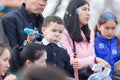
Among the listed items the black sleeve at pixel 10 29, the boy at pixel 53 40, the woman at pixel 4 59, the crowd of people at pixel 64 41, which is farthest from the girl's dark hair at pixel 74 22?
the woman at pixel 4 59

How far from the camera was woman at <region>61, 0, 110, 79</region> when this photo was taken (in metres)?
4.25

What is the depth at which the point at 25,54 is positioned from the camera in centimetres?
343

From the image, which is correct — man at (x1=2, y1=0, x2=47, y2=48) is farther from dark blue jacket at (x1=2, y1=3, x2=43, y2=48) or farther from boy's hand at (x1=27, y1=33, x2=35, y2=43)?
boy's hand at (x1=27, y1=33, x2=35, y2=43)

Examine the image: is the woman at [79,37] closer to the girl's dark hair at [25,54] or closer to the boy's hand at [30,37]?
the boy's hand at [30,37]

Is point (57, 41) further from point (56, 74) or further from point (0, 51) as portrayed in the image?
point (56, 74)

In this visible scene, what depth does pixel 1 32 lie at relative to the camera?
12.9 ft

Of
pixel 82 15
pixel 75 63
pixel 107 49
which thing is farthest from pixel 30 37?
pixel 107 49

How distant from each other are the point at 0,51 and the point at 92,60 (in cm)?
129

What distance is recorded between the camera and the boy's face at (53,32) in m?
3.89

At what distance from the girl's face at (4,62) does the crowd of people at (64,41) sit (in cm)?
7

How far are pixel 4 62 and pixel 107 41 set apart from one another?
63.7 inches

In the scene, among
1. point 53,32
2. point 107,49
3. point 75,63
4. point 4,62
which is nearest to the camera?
point 4,62

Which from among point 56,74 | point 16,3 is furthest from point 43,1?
point 16,3

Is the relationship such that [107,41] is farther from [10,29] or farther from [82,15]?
[10,29]
